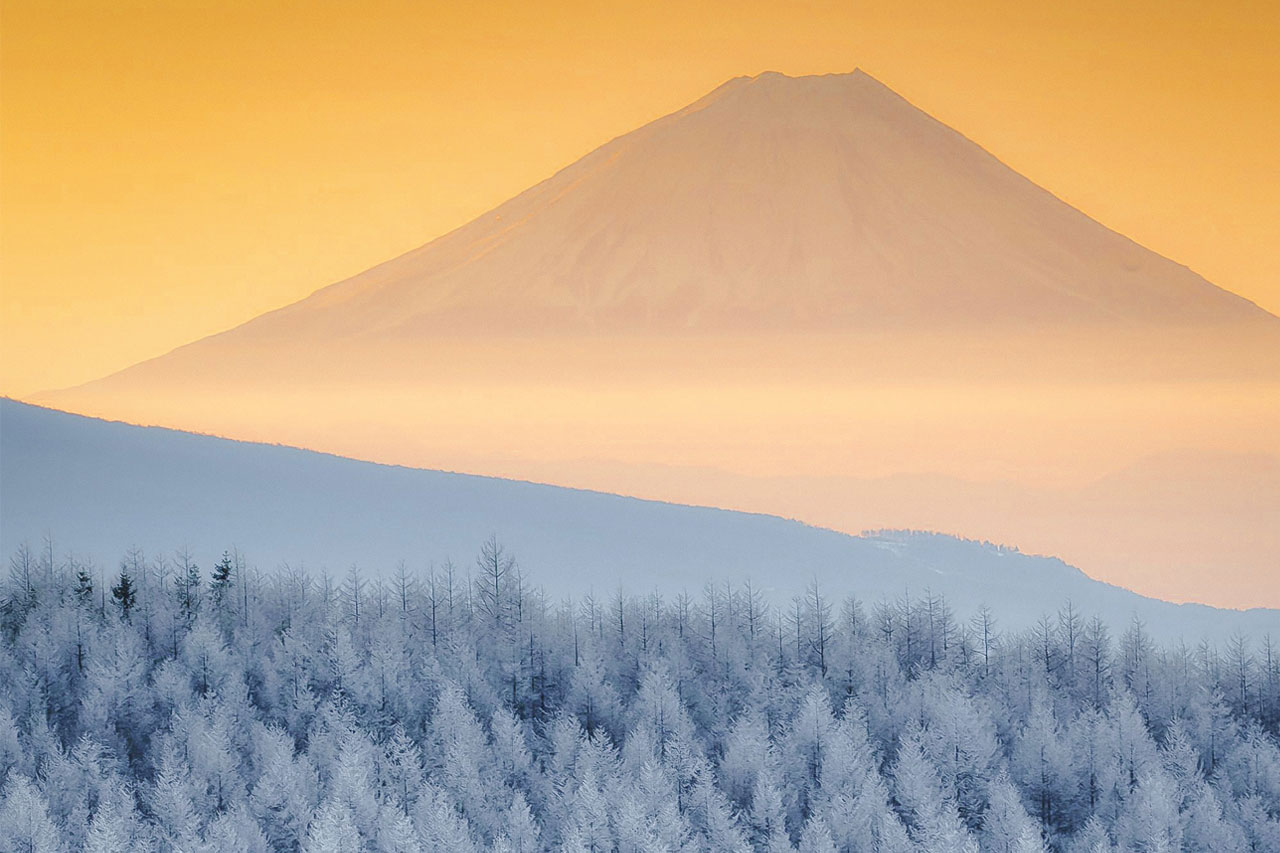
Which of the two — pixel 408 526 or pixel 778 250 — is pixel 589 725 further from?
pixel 778 250

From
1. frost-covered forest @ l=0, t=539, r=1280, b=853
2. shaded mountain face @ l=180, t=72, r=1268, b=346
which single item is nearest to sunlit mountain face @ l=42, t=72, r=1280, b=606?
shaded mountain face @ l=180, t=72, r=1268, b=346

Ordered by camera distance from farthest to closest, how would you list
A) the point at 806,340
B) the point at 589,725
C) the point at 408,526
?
the point at 806,340 < the point at 408,526 < the point at 589,725

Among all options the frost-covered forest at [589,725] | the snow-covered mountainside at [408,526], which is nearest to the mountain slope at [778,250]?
the snow-covered mountainside at [408,526]

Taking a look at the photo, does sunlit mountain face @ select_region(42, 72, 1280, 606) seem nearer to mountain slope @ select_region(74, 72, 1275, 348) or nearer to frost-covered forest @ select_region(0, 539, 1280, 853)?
mountain slope @ select_region(74, 72, 1275, 348)

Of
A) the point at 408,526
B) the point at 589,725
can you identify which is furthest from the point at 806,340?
the point at 589,725

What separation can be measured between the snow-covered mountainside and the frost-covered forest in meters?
30.5

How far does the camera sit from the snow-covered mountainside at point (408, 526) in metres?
97.3

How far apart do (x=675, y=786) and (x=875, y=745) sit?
903cm

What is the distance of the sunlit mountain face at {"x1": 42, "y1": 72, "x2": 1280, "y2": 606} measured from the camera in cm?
12812

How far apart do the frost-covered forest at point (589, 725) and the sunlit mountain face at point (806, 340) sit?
55.3 meters

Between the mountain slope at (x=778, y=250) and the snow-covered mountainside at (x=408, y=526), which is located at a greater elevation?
the mountain slope at (x=778, y=250)

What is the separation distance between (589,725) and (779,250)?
3942 inches

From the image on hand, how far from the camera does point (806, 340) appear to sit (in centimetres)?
14225

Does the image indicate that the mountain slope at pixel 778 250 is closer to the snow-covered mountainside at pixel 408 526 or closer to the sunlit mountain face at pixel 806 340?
the sunlit mountain face at pixel 806 340
